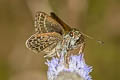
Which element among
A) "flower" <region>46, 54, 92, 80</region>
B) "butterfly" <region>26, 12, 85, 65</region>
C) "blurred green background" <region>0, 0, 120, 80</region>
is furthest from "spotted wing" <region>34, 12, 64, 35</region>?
"blurred green background" <region>0, 0, 120, 80</region>

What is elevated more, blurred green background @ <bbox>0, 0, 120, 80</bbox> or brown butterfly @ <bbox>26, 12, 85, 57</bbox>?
blurred green background @ <bbox>0, 0, 120, 80</bbox>

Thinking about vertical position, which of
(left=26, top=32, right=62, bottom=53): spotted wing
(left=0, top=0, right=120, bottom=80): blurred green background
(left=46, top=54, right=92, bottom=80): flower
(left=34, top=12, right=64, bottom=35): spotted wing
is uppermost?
(left=0, top=0, right=120, bottom=80): blurred green background

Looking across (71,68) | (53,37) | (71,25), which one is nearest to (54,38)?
(53,37)

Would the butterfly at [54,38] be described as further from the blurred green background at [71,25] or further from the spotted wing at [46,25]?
Answer: the blurred green background at [71,25]

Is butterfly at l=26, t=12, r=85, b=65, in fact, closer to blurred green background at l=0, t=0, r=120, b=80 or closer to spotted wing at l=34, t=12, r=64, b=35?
spotted wing at l=34, t=12, r=64, b=35

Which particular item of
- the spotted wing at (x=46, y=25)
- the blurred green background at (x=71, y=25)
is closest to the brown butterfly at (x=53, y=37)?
the spotted wing at (x=46, y=25)
